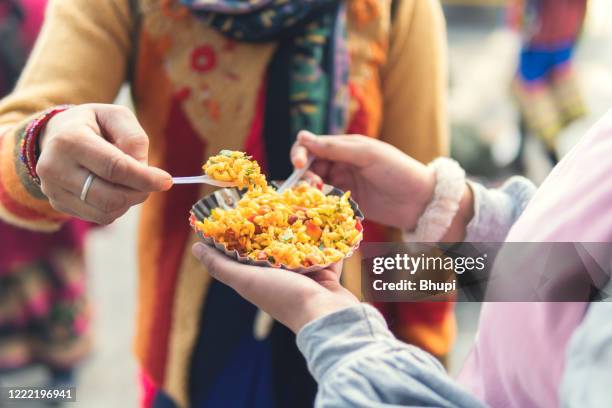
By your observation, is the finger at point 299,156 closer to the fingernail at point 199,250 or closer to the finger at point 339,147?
the finger at point 339,147

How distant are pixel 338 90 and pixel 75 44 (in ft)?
1.37

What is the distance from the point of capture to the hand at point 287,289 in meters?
0.72

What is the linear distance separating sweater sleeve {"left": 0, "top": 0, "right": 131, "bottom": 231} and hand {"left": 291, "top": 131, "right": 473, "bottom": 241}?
0.33 m

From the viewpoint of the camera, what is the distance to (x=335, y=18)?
1047mm

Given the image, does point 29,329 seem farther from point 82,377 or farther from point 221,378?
point 221,378

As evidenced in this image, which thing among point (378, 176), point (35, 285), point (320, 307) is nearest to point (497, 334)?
point (320, 307)

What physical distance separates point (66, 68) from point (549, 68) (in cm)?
220

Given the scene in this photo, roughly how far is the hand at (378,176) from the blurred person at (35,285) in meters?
1.02

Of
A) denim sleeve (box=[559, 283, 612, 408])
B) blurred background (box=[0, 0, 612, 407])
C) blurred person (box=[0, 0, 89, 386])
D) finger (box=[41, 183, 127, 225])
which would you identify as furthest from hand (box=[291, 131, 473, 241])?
blurred person (box=[0, 0, 89, 386])

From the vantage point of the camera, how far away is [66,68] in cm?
98

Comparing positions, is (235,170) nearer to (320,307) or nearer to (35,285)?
(320,307)

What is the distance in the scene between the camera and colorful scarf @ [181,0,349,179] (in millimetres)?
1010

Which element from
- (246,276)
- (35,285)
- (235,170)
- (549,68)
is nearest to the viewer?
(246,276)

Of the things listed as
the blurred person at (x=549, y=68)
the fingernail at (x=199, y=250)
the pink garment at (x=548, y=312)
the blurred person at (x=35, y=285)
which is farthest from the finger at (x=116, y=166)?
the blurred person at (x=549, y=68)
